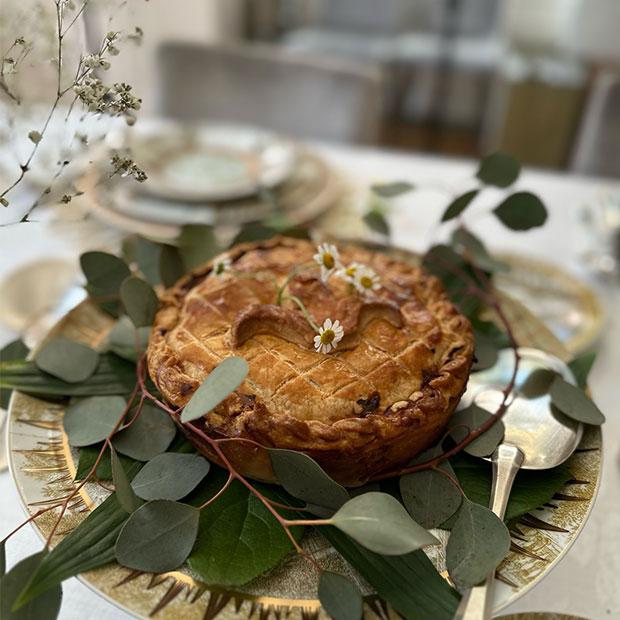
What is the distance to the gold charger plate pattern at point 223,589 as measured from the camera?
53 centimetres

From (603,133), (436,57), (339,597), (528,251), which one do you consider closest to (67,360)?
(339,597)

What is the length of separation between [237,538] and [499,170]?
58 centimetres

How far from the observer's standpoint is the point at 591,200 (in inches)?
Answer: 54.6

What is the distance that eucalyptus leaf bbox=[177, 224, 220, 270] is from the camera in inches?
34.4

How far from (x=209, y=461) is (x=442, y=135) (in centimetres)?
339

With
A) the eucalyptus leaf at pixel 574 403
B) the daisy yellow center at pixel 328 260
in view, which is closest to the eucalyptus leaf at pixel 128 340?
the daisy yellow center at pixel 328 260

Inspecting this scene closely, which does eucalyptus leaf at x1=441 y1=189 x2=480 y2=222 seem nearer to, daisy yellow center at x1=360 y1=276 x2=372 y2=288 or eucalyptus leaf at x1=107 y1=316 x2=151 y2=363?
daisy yellow center at x1=360 y1=276 x2=372 y2=288

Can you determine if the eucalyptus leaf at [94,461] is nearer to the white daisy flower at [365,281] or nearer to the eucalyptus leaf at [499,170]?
the white daisy flower at [365,281]

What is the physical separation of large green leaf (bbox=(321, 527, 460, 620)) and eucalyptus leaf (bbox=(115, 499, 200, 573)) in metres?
0.13

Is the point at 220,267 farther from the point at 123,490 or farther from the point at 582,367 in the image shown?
the point at 582,367

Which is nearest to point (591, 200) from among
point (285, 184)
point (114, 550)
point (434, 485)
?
point (285, 184)

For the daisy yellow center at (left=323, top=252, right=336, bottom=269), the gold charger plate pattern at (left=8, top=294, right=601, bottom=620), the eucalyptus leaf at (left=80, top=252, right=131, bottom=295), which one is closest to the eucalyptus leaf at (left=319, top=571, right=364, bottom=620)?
the gold charger plate pattern at (left=8, top=294, right=601, bottom=620)

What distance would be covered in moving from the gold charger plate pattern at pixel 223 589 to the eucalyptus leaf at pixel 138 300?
0.43 feet

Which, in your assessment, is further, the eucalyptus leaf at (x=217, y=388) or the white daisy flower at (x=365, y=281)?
the white daisy flower at (x=365, y=281)
